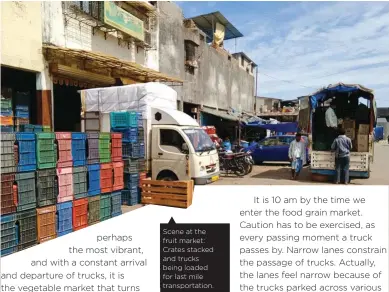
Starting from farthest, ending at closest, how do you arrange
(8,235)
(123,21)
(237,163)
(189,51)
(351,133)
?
(189,51) < (123,21) < (237,163) < (351,133) < (8,235)

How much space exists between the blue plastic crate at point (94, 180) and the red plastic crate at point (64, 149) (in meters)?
0.48

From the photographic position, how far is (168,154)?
7.91m

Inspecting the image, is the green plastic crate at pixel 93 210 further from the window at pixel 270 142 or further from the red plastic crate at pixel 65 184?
the window at pixel 270 142

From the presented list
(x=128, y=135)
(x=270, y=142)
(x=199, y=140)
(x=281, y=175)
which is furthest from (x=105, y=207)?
(x=270, y=142)

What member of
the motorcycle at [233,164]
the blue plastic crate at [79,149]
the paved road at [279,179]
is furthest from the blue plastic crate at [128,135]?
the motorcycle at [233,164]

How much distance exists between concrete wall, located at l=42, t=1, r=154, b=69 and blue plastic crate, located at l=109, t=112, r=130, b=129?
4.29 metres

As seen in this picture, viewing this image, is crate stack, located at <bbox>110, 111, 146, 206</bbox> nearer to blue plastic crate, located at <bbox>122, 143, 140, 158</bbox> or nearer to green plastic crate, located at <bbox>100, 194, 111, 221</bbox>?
blue plastic crate, located at <bbox>122, 143, 140, 158</bbox>

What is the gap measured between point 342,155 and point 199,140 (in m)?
4.49

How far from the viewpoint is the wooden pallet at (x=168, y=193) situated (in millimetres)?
6324

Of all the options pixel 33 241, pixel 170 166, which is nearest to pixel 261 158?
pixel 170 166

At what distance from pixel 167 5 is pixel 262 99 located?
30.4m

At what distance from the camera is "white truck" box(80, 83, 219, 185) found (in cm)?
779

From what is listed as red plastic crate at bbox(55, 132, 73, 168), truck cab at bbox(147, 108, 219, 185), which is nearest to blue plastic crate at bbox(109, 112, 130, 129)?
truck cab at bbox(147, 108, 219, 185)

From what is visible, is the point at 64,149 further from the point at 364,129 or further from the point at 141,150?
the point at 364,129
